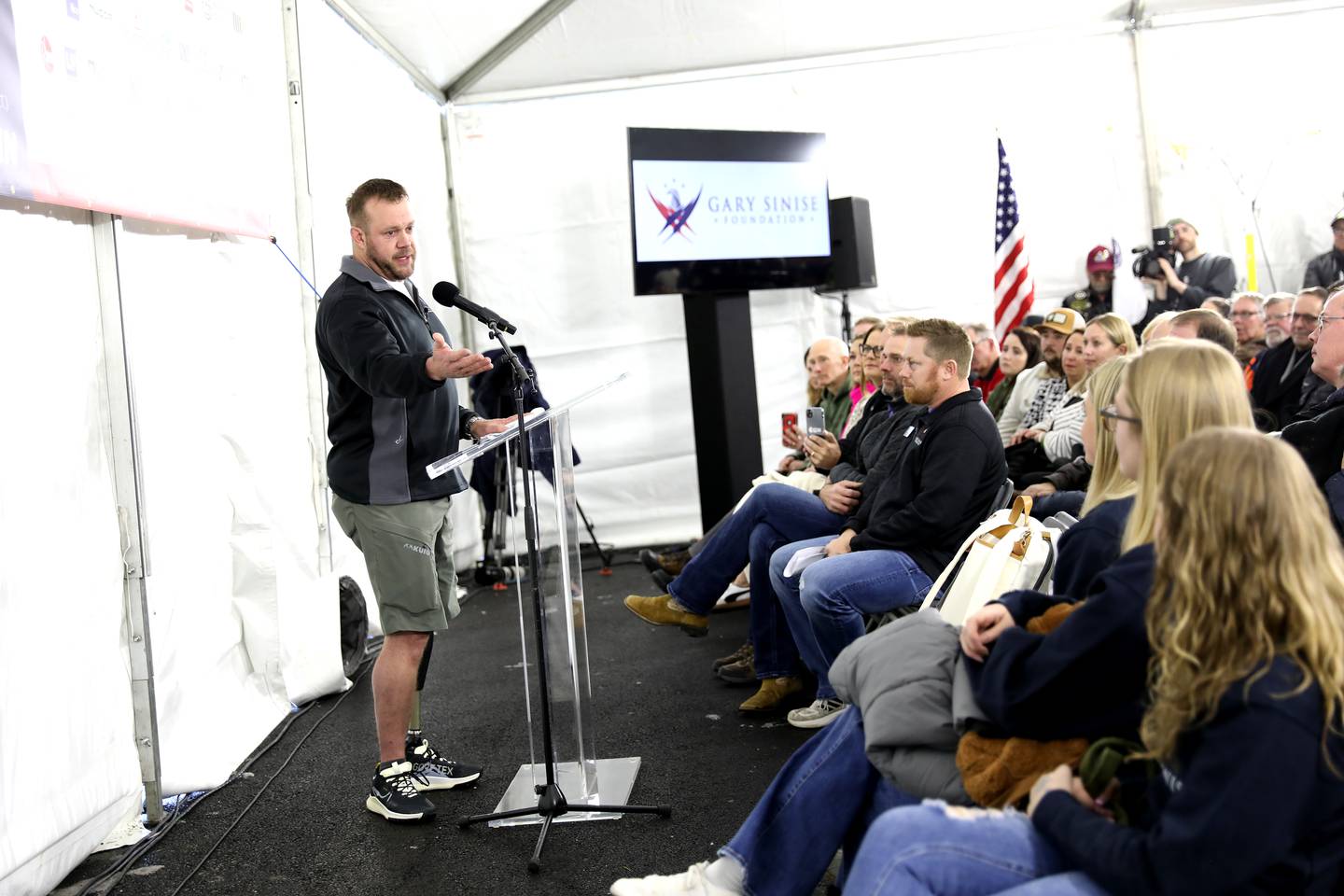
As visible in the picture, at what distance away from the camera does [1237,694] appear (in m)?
1.25

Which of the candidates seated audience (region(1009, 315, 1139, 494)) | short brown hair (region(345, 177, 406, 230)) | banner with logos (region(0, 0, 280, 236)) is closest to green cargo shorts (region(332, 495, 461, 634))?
short brown hair (region(345, 177, 406, 230))

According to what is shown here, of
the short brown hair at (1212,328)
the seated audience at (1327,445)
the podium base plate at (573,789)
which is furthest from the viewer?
the short brown hair at (1212,328)

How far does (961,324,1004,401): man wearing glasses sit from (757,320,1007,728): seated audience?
2.00 m

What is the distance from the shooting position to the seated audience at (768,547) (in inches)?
145

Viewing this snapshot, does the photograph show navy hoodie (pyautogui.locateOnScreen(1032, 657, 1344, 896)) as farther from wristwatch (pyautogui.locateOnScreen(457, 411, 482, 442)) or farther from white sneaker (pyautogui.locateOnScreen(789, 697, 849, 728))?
wristwatch (pyautogui.locateOnScreen(457, 411, 482, 442))

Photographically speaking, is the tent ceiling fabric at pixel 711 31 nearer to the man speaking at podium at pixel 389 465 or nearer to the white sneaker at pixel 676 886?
the man speaking at podium at pixel 389 465

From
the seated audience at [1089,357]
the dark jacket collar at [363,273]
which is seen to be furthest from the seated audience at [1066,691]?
the seated audience at [1089,357]

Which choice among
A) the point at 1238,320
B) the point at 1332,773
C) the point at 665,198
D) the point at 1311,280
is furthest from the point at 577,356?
the point at 1332,773

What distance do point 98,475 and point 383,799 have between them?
3.55 feet

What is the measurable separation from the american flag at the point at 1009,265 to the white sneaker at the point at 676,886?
518cm

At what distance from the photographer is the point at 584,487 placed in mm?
7074

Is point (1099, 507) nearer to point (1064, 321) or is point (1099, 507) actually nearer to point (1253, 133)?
point (1064, 321)

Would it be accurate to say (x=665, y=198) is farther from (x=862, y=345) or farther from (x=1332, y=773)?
(x=1332, y=773)

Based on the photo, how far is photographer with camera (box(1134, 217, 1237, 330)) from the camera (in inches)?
246
